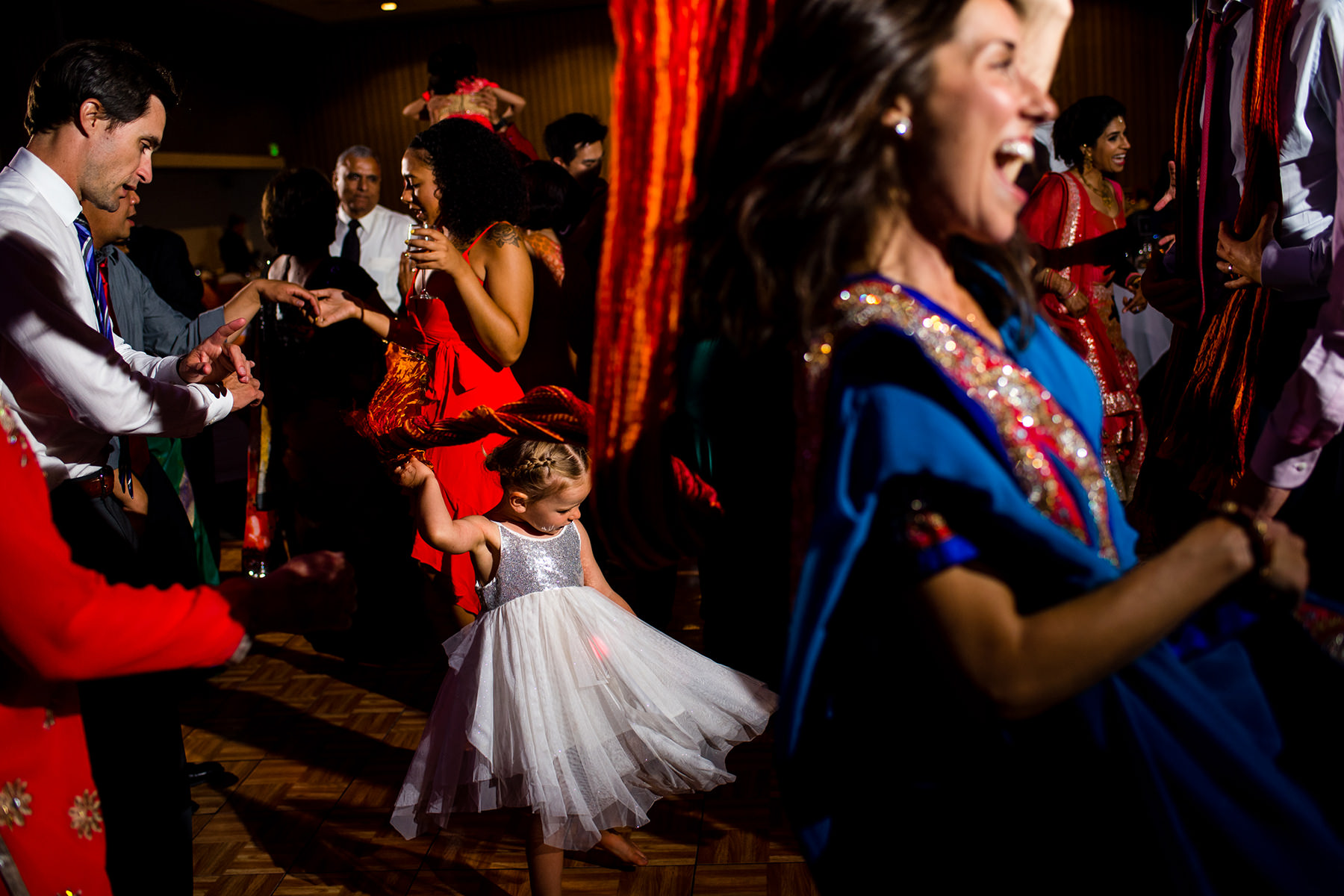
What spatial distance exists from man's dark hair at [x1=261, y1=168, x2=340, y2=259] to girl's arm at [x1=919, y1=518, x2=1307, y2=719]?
3192mm

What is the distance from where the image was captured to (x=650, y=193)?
2.93ft

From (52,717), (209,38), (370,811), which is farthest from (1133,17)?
(52,717)

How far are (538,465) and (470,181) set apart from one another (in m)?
1.01

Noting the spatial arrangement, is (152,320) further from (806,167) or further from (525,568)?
(806,167)

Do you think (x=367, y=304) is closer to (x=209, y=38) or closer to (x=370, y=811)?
(x=370, y=811)

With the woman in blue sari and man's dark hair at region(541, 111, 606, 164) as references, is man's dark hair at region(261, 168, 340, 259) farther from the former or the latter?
the woman in blue sari

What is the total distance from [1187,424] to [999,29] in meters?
1.65

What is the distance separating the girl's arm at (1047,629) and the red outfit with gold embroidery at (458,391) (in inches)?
74.8

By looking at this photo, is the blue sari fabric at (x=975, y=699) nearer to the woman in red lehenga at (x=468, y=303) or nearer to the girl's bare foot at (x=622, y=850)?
the girl's bare foot at (x=622, y=850)

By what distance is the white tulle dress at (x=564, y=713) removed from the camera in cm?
190

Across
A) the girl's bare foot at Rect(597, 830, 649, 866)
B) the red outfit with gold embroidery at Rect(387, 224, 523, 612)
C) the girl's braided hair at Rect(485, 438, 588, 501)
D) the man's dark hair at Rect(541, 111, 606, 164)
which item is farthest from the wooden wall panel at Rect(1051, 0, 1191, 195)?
the girl's bare foot at Rect(597, 830, 649, 866)

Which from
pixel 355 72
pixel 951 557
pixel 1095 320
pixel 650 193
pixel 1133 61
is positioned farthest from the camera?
pixel 355 72

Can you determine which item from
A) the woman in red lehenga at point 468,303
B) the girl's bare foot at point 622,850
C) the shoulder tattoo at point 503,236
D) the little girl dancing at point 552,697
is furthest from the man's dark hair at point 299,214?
the girl's bare foot at point 622,850

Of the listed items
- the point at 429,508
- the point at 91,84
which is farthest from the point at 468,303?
the point at 91,84
